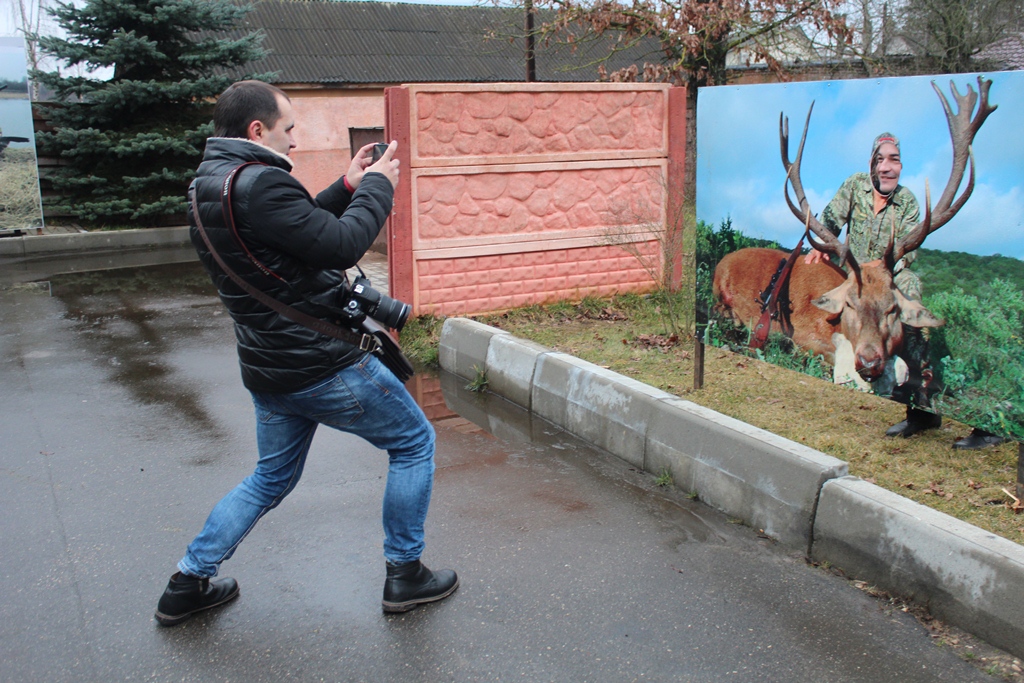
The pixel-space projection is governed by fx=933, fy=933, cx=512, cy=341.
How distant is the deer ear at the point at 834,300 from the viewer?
175 inches

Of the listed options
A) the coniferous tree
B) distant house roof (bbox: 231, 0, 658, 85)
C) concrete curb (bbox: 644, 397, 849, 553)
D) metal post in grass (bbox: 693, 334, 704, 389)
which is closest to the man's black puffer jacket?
concrete curb (bbox: 644, 397, 849, 553)

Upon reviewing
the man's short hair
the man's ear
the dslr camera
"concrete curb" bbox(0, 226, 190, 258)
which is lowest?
"concrete curb" bbox(0, 226, 190, 258)

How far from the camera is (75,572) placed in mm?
3824

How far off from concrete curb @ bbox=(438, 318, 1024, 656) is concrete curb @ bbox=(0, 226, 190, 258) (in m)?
10.2

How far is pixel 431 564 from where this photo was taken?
12.7 feet

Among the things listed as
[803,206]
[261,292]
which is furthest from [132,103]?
[261,292]

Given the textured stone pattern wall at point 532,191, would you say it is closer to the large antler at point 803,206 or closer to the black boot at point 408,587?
the large antler at point 803,206

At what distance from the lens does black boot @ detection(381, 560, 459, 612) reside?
3455 mm

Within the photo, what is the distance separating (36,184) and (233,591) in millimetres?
12287

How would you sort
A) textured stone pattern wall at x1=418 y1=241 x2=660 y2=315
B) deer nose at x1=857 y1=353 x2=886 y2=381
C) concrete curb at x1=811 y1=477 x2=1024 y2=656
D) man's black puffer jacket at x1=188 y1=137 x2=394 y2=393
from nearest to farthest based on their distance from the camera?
1. man's black puffer jacket at x1=188 y1=137 x2=394 y2=393
2. concrete curb at x1=811 y1=477 x2=1024 y2=656
3. deer nose at x1=857 y1=353 x2=886 y2=381
4. textured stone pattern wall at x1=418 y1=241 x2=660 y2=315

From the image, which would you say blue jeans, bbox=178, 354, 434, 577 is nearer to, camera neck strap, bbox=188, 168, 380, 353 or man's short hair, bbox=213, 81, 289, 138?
camera neck strap, bbox=188, 168, 380, 353

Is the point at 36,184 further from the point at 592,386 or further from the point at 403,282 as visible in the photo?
the point at 592,386

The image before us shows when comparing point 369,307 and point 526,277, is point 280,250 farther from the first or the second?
point 526,277

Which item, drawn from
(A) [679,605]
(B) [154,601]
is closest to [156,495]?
(B) [154,601]
